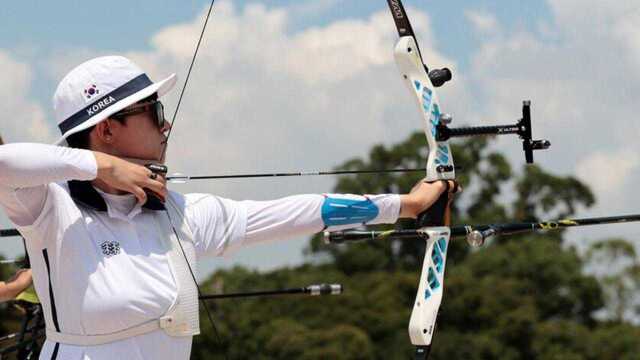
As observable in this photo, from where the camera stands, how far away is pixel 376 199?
3322 millimetres

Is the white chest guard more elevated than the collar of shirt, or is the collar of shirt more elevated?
the collar of shirt

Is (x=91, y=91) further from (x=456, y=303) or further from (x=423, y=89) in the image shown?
(x=456, y=303)

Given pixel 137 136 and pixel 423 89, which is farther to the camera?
pixel 423 89

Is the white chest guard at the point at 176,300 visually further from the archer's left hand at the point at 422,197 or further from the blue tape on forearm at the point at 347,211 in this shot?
the archer's left hand at the point at 422,197

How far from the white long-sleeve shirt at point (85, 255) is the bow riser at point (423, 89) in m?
1.02

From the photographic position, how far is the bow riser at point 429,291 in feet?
11.4

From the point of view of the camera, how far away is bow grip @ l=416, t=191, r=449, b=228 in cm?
352

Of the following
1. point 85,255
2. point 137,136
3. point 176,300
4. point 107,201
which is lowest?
point 176,300

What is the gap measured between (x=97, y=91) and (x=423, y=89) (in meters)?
1.17

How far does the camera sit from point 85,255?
9.37ft

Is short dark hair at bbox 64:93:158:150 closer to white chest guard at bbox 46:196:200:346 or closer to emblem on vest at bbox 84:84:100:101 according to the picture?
emblem on vest at bbox 84:84:100:101

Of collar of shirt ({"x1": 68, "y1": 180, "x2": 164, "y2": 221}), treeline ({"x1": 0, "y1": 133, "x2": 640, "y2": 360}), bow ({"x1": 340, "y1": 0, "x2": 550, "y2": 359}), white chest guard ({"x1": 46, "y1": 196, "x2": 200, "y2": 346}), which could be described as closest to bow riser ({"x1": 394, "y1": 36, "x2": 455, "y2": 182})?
bow ({"x1": 340, "y1": 0, "x2": 550, "y2": 359})

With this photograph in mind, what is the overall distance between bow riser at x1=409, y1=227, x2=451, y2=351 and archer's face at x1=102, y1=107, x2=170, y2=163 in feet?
3.02

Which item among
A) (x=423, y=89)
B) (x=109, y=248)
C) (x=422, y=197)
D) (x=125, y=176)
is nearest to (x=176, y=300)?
(x=109, y=248)
